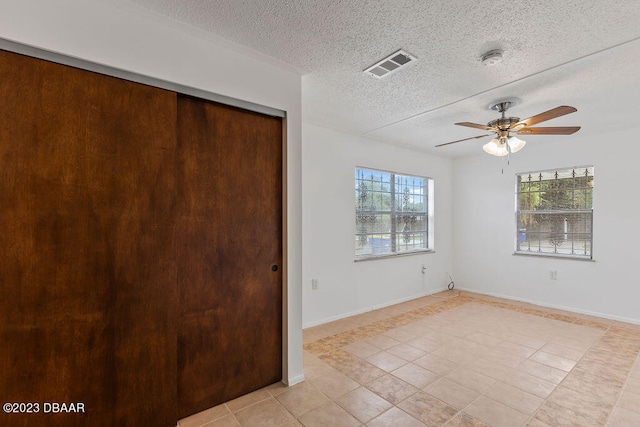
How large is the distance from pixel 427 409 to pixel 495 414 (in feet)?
1.46

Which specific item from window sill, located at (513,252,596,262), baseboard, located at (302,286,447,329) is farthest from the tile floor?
window sill, located at (513,252,596,262)

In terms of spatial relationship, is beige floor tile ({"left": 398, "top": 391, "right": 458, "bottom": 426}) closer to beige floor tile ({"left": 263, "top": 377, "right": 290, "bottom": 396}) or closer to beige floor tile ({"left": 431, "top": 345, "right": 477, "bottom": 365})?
beige floor tile ({"left": 431, "top": 345, "right": 477, "bottom": 365})

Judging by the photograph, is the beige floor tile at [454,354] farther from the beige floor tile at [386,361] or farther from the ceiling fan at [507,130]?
the ceiling fan at [507,130]

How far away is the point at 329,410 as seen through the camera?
2.03 meters

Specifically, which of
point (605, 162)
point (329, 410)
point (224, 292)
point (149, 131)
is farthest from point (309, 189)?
point (605, 162)

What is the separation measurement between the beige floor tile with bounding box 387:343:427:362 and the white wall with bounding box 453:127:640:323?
2887mm

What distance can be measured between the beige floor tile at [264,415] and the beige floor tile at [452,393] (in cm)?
112

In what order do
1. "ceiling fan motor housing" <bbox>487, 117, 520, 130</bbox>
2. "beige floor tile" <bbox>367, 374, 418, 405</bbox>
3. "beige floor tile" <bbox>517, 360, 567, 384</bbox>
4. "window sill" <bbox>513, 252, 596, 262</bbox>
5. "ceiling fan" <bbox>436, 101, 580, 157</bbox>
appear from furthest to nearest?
1. "window sill" <bbox>513, 252, 596, 262</bbox>
2. "ceiling fan motor housing" <bbox>487, 117, 520, 130</bbox>
3. "ceiling fan" <bbox>436, 101, 580, 157</bbox>
4. "beige floor tile" <bbox>517, 360, 567, 384</bbox>
5. "beige floor tile" <bbox>367, 374, 418, 405</bbox>

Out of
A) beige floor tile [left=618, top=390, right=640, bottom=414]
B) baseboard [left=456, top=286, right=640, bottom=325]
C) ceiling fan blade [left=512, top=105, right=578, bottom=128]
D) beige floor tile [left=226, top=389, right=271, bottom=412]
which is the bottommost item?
baseboard [left=456, top=286, right=640, bottom=325]

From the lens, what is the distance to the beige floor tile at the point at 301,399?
2.04m

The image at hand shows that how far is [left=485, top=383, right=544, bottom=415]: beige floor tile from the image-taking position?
2039 millimetres

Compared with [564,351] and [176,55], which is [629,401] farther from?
[176,55]

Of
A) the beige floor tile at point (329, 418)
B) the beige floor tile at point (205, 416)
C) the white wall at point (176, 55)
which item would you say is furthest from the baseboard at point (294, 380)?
the beige floor tile at point (205, 416)

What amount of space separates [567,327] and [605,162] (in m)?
2.32
